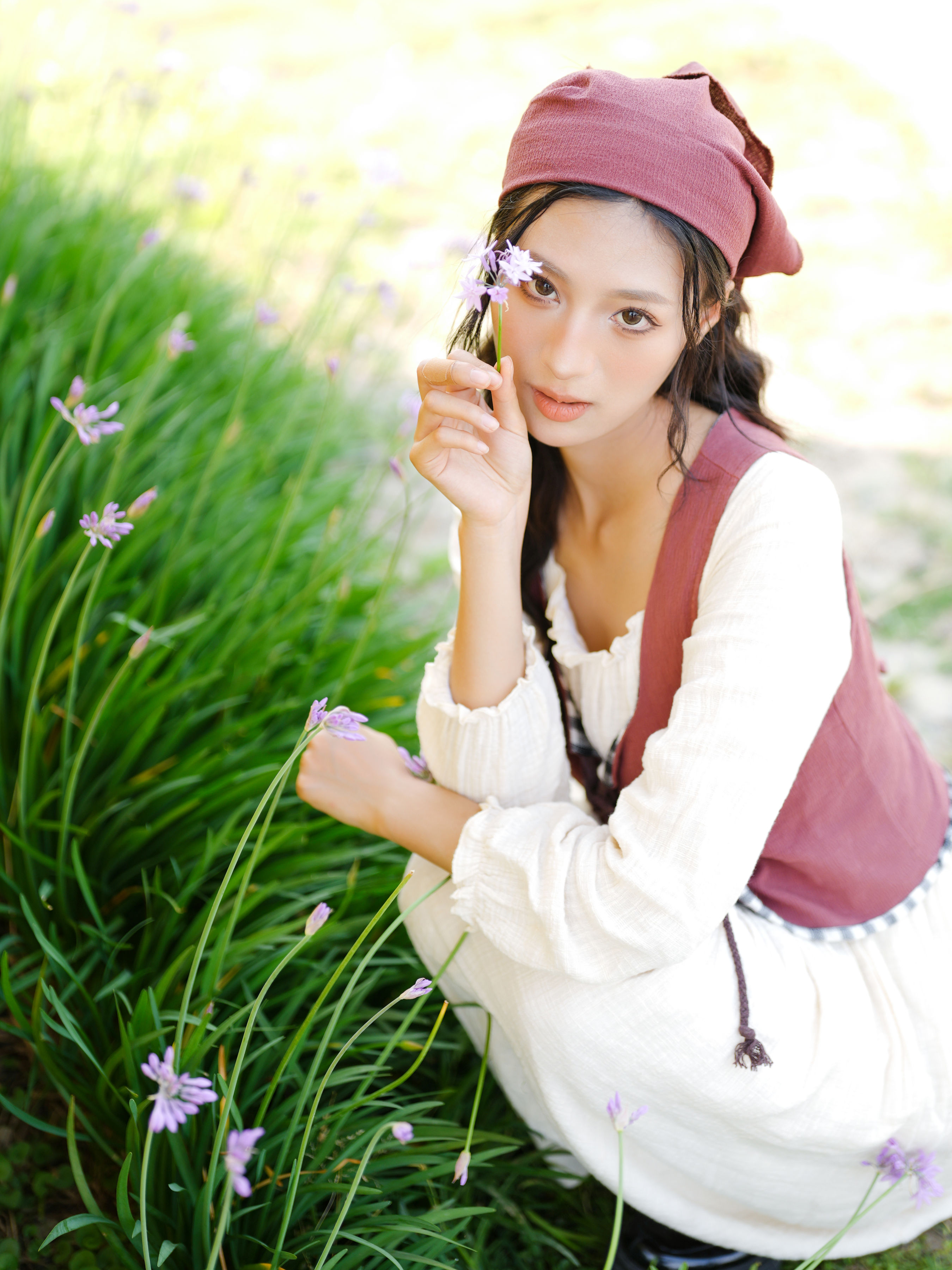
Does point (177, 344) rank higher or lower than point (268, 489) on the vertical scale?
higher

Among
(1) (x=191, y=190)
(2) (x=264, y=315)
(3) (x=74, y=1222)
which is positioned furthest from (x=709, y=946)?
(1) (x=191, y=190)

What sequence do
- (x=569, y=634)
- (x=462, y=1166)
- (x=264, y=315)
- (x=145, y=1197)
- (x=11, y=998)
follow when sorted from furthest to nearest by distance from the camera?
(x=264, y=315), (x=569, y=634), (x=11, y=998), (x=462, y=1166), (x=145, y=1197)

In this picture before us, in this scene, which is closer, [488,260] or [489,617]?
[488,260]

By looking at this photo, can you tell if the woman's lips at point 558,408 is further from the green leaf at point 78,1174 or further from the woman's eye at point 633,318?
the green leaf at point 78,1174

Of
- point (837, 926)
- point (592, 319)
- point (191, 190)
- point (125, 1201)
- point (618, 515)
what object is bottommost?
point (125, 1201)

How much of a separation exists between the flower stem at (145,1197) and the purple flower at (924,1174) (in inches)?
37.8

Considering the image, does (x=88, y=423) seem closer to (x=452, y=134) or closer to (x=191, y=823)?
(x=191, y=823)

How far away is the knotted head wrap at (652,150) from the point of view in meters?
1.24

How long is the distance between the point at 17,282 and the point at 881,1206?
9.35ft

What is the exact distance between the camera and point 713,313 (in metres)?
1.38

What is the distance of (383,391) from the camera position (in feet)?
13.9

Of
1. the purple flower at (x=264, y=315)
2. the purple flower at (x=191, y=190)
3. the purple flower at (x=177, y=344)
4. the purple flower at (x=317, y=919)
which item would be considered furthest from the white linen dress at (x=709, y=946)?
the purple flower at (x=191, y=190)

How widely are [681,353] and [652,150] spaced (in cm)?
29

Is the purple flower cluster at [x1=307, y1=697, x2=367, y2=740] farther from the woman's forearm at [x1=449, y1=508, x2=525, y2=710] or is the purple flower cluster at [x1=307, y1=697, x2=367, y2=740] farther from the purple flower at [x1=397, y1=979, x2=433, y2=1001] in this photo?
the woman's forearm at [x1=449, y1=508, x2=525, y2=710]
